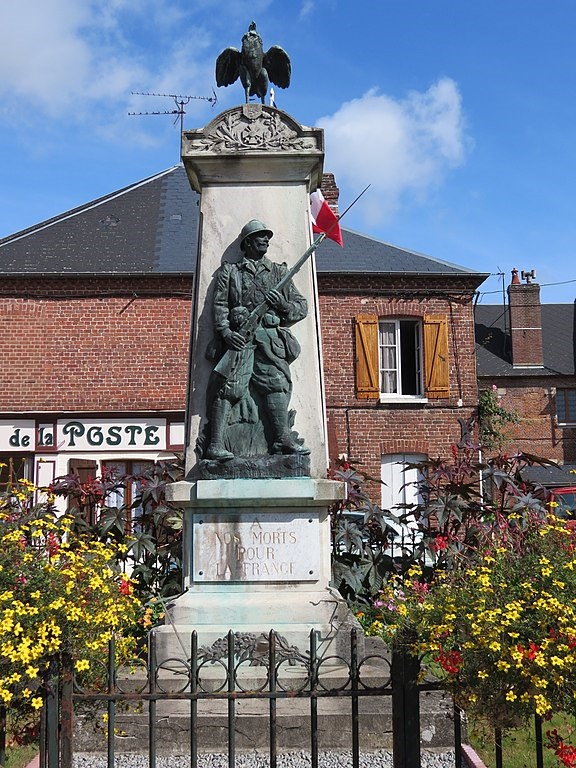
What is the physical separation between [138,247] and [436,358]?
245 inches

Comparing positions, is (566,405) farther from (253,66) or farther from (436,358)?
(253,66)

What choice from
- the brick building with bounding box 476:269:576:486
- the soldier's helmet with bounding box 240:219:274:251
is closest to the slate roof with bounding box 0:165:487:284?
the soldier's helmet with bounding box 240:219:274:251

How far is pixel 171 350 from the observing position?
15477 millimetres

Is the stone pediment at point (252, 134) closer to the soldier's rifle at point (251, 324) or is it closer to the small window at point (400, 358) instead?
the soldier's rifle at point (251, 324)

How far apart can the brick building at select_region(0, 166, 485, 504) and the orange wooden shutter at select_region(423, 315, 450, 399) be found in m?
0.02

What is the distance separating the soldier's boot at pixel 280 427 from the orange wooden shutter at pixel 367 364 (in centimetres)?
1080

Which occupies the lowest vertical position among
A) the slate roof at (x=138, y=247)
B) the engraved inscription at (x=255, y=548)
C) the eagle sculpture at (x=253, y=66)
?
the engraved inscription at (x=255, y=548)

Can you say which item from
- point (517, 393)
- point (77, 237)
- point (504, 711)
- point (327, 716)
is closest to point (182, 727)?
point (327, 716)

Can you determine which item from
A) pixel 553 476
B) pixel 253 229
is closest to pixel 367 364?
pixel 253 229

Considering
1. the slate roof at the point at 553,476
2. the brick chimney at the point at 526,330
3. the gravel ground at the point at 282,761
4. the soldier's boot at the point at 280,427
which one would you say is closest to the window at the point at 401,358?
the slate roof at the point at 553,476

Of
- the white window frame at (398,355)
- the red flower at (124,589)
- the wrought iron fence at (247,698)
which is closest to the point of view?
the wrought iron fence at (247,698)

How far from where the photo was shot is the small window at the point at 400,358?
1639 cm

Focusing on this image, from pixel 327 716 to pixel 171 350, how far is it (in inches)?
453

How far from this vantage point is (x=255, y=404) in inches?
210
